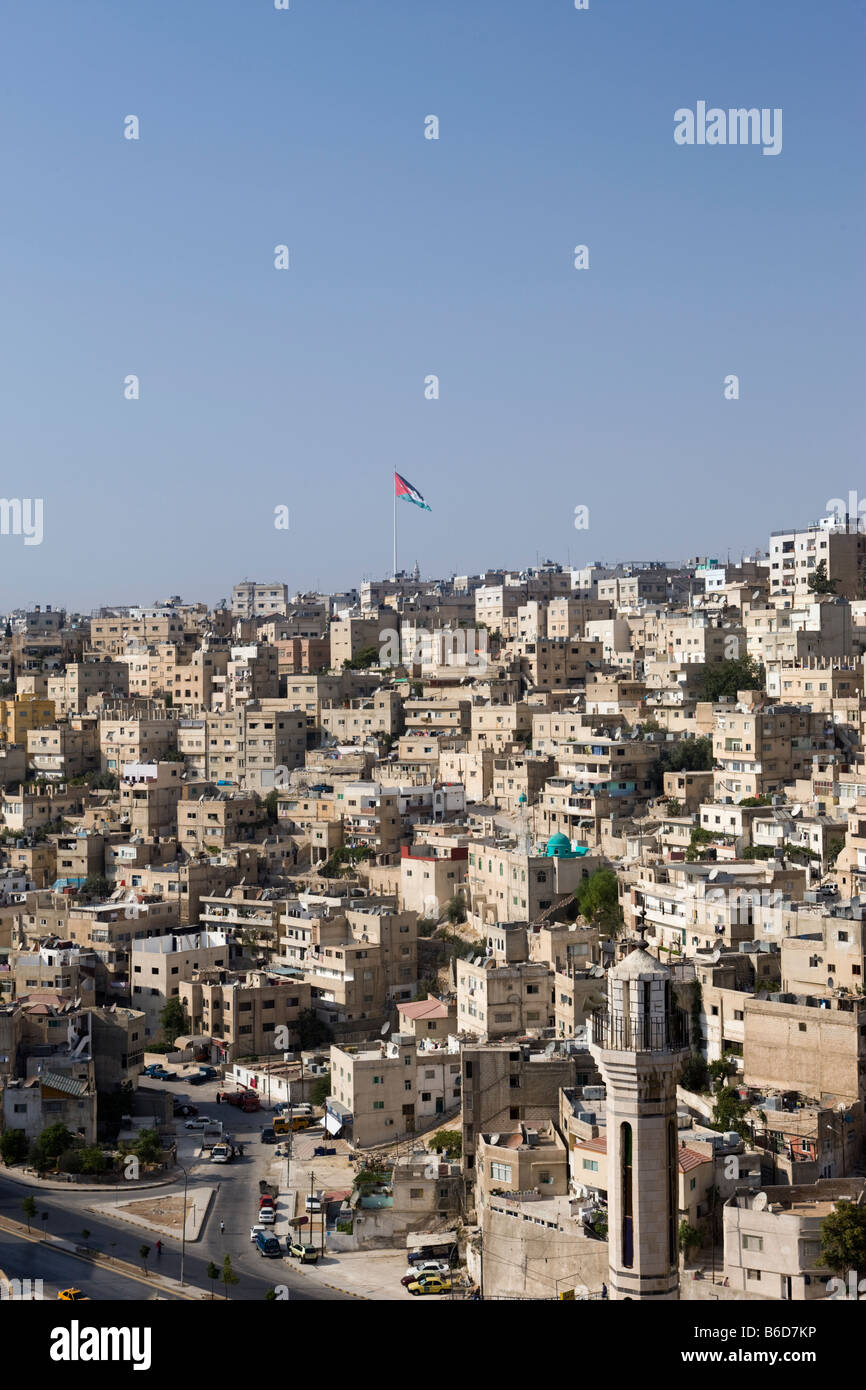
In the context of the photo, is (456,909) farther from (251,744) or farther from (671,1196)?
(671,1196)

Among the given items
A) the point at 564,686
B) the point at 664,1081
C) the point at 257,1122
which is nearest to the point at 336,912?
the point at 257,1122

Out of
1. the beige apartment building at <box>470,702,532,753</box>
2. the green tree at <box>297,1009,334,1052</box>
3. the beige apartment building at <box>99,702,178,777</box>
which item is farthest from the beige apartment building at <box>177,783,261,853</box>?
the green tree at <box>297,1009,334,1052</box>

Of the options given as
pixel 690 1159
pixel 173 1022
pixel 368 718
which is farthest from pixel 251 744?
pixel 690 1159

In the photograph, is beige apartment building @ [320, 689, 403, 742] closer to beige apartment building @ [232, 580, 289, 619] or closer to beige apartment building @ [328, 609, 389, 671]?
beige apartment building @ [328, 609, 389, 671]

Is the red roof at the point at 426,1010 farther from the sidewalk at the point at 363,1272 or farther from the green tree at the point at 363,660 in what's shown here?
the green tree at the point at 363,660
